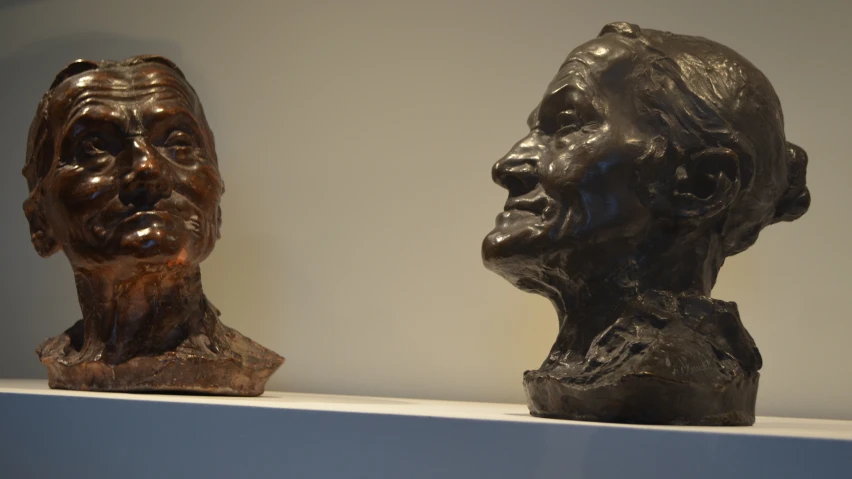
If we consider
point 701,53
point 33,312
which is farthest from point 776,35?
point 33,312

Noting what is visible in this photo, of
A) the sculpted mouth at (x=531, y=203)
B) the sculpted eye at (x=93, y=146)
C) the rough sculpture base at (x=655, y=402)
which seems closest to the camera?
the rough sculpture base at (x=655, y=402)

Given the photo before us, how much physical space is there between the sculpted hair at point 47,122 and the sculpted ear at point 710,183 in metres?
1.77

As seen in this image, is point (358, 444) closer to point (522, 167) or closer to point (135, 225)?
point (522, 167)

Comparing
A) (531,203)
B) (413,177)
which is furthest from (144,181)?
(531,203)

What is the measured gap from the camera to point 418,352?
4375 millimetres

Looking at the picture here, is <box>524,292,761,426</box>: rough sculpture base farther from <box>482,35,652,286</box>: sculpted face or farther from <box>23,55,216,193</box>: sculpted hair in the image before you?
<box>23,55,216,193</box>: sculpted hair

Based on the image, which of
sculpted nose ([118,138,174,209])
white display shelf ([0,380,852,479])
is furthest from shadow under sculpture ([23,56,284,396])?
white display shelf ([0,380,852,479])

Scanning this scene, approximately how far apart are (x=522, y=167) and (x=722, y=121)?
552 millimetres

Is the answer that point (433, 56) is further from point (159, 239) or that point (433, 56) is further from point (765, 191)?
point (765, 191)

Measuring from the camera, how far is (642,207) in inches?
113

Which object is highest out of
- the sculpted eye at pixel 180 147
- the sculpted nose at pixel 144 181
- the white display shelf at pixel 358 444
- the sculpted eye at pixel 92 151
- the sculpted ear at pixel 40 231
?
the sculpted eye at pixel 180 147

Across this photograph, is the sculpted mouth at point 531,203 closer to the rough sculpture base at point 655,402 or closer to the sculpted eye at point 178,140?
the rough sculpture base at point 655,402

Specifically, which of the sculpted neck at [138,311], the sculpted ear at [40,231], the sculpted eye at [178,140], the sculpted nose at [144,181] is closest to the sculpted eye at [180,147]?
the sculpted eye at [178,140]

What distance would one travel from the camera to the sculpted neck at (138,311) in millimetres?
3713
